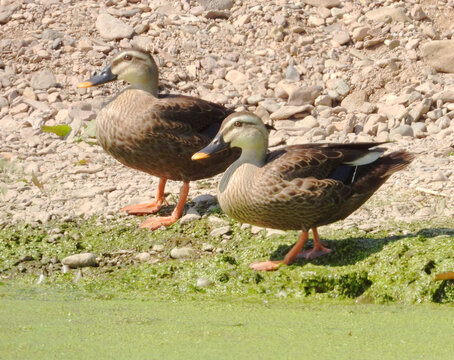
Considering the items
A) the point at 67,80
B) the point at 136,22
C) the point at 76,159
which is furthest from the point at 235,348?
the point at 136,22

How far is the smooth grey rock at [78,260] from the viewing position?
6520 millimetres

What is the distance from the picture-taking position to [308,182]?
6012 mm

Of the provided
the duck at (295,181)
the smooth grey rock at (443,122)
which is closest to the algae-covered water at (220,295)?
the duck at (295,181)

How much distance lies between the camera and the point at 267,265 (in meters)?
6.10

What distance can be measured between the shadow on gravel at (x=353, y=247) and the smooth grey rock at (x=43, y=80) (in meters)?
4.09

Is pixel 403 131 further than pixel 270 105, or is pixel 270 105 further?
pixel 270 105

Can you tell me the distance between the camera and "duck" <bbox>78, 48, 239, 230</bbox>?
7.07m

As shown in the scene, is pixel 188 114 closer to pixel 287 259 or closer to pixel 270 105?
pixel 287 259

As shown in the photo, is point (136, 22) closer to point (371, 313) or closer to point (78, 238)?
point (78, 238)

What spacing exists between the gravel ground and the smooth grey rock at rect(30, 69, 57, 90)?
1 centimetres

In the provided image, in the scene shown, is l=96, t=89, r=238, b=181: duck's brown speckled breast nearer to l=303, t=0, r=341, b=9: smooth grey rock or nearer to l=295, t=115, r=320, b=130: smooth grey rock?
l=295, t=115, r=320, b=130: smooth grey rock

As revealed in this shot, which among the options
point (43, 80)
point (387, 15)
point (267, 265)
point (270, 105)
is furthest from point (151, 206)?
point (387, 15)

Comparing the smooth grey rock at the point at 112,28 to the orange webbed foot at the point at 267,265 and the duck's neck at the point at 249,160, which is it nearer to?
the duck's neck at the point at 249,160

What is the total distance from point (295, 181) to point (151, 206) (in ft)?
6.02
